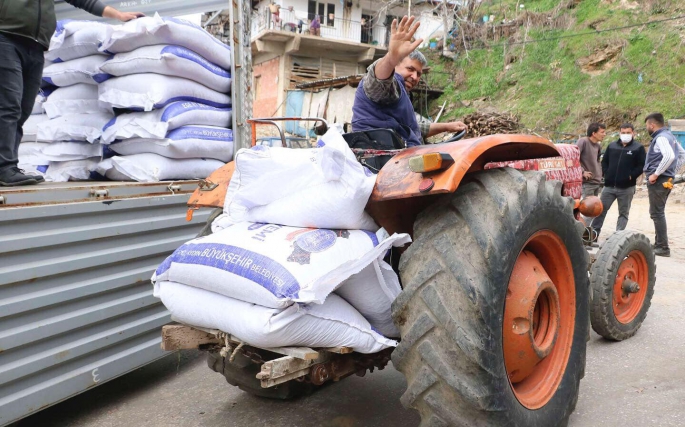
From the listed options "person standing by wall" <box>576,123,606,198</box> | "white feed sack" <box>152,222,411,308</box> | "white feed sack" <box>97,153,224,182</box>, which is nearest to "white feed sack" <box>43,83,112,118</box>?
"white feed sack" <box>97,153,224,182</box>

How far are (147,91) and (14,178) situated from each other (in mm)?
1067

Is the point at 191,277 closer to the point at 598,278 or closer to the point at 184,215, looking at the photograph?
the point at 184,215

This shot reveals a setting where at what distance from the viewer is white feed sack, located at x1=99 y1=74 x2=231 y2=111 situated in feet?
11.8

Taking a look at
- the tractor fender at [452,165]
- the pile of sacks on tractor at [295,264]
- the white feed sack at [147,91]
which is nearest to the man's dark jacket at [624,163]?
the tractor fender at [452,165]

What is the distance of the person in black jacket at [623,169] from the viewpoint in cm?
730

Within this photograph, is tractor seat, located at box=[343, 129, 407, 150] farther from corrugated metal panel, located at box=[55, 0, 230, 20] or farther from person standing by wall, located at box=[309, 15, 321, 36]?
person standing by wall, located at box=[309, 15, 321, 36]

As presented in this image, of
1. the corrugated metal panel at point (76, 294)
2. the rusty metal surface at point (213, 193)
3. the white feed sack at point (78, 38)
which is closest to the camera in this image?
the corrugated metal panel at point (76, 294)

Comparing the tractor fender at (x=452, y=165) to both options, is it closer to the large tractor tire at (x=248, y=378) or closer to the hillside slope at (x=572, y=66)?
the large tractor tire at (x=248, y=378)

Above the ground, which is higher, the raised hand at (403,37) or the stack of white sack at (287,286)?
the raised hand at (403,37)

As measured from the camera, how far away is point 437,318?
1682mm

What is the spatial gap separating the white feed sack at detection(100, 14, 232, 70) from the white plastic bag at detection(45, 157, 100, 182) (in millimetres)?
939

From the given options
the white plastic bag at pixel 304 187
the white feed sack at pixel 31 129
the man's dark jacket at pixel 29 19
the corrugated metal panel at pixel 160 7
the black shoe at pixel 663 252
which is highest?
the corrugated metal panel at pixel 160 7

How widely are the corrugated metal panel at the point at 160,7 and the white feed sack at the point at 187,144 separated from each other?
46.2 inches

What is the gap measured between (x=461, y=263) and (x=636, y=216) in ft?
33.1
